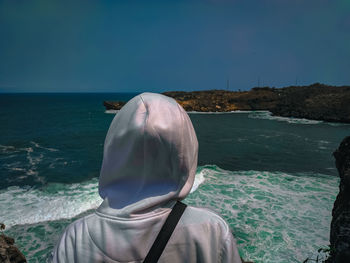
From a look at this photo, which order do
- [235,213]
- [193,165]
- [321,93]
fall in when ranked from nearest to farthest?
[193,165] < [235,213] < [321,93]

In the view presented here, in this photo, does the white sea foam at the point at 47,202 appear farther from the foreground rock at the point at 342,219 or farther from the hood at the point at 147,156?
the hood at the point at 147,156

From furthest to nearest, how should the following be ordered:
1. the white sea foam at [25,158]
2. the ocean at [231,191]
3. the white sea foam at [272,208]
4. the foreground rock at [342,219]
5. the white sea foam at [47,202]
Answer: the white sea foam at [25,158], the white sea foam at [47,202], the ocean at [231,191], the white sea foam at [272,208], the foreground rock at [342,219]

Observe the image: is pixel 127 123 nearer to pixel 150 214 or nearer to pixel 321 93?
pixel 150 214

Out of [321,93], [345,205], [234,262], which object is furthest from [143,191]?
[321,93]

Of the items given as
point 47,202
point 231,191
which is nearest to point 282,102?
point 231,191

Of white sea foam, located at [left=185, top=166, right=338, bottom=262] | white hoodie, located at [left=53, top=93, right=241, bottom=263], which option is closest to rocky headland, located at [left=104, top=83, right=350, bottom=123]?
white sea foam, located at [left=185, top=166, right=338, bottom=262]

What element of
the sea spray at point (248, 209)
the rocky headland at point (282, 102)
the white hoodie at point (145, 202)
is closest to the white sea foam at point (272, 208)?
the sea spray at point (248, 209)

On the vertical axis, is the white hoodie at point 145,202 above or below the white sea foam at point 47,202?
above

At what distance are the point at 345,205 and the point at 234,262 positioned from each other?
5.38 metres

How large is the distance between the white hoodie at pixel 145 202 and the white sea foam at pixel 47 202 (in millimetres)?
9686

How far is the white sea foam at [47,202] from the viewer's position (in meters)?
9.29

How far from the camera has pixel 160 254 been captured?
951mm

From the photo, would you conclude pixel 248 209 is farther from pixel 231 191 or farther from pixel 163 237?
pixel 163 237

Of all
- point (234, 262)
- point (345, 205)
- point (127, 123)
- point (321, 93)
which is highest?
point (321, 93)
